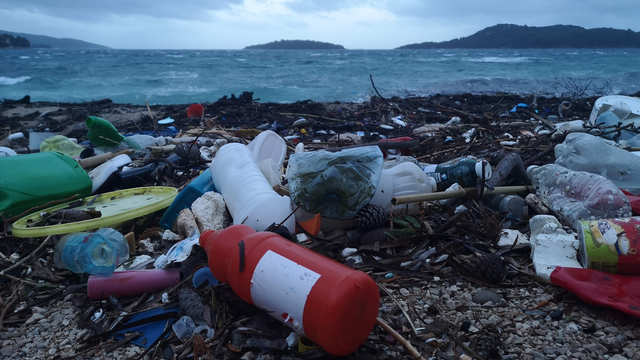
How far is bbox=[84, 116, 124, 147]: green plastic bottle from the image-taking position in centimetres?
430

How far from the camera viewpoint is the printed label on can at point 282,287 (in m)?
1.34

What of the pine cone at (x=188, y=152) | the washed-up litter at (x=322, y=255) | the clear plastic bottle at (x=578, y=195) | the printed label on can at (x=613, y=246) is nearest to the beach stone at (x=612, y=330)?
the washed-up litter at (x=322, y=255)

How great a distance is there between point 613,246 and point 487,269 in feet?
1.80

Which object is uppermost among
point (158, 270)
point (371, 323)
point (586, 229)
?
point (586, 229)

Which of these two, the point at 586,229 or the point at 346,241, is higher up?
the point at 586,229

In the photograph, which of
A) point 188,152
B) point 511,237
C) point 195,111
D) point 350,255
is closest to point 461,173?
point 511,237

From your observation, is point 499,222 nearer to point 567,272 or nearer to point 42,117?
point 567,272

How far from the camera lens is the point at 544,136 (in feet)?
14.8

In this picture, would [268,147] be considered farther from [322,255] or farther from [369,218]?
[322,255]

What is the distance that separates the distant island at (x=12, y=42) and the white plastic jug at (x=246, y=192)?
8417 cm

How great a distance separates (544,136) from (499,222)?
2.52 metres

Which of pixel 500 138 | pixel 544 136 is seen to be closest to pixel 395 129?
pixel 500 138

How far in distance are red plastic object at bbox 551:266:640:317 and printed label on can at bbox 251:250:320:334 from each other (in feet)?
3.97

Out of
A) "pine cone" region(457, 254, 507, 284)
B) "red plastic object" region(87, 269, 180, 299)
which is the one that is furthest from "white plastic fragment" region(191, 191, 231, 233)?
"pine cone" region(457, 254, 507, 284)
